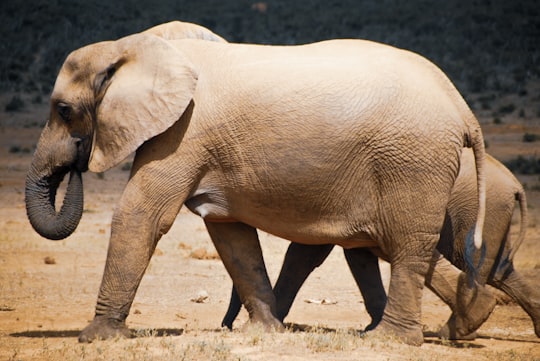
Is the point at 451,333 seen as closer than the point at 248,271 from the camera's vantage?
No

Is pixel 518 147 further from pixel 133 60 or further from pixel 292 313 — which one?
pixel 133 60

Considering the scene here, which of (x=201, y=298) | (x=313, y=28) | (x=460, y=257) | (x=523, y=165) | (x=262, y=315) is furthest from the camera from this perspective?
(x=313, y=28)

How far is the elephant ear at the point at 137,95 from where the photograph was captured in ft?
24.4

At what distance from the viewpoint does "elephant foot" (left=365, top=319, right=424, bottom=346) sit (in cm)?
756

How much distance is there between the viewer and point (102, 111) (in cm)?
768

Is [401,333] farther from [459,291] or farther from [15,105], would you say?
[15,105]

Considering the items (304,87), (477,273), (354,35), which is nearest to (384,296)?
(477,273)

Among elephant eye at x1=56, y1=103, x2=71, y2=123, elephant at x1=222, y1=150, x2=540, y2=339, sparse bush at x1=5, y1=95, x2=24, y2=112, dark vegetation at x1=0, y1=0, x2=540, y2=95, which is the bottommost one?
dark vegetation at x1=0, y1=0, x2=540, y2=95

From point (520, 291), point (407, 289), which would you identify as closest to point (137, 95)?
point (407, 289)

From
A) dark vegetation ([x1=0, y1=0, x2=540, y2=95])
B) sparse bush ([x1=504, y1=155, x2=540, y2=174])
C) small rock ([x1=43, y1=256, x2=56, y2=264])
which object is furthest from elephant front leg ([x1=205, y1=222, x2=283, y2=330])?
dark vegetation ([x1=0, y1=0, x2=540, y2=95])

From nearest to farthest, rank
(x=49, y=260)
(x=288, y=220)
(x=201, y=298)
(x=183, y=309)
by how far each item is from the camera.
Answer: (x=288, y=220)
(x=183, y=309)
(x=201, y=298)
(x=49, y=260)

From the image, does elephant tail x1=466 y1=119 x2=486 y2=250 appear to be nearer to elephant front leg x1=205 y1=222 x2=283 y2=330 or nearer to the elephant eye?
elephant front leg x1=205 y1=222 x2=283 y2=330

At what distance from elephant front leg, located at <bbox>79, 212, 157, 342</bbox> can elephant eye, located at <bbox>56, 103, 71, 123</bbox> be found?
930 mm

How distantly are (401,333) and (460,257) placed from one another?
4.26 ft
